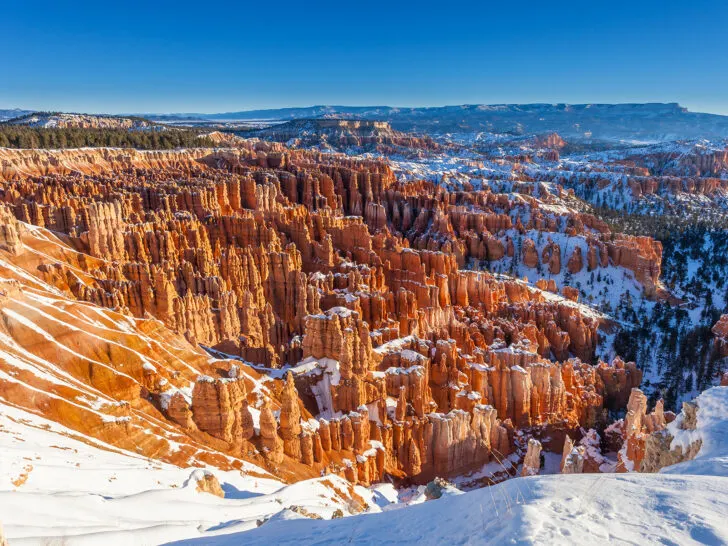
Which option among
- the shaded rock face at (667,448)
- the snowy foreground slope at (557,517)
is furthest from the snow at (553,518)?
the shaded rock face at (667,448)

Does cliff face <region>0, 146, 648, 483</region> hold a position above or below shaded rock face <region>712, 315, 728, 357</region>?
above

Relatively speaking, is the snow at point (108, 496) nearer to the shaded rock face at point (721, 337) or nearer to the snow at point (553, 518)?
the snow at point (553, 518)

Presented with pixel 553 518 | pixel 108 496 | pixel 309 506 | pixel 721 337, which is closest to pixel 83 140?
pixel 108 496

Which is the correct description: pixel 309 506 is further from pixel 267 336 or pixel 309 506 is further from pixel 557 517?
pixel 267 336

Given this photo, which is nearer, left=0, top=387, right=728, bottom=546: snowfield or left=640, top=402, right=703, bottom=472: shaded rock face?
left=0, top=387, right=728, bottom=546: snowfield

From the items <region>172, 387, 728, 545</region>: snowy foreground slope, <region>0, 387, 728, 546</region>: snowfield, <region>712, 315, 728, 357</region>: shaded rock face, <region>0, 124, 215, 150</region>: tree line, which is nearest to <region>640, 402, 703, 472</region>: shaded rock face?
<region>0, 387, 728, 546</region>: snowfield

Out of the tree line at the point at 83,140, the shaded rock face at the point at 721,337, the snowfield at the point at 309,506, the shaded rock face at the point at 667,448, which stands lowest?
the shaded rock face at the point at 721,337

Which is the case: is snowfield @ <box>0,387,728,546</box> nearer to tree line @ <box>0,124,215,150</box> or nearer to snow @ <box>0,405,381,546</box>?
snow @ <box>0,405,381,546</box>

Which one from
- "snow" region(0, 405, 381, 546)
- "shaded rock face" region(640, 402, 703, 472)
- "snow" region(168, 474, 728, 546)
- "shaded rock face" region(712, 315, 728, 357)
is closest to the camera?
"snow" region(168, 474, 728, 546)
